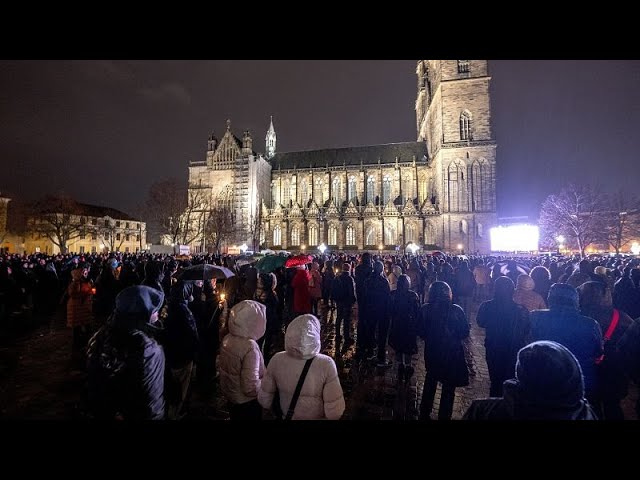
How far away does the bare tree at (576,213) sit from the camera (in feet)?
122

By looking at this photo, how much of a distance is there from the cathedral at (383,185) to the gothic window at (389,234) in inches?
5.4

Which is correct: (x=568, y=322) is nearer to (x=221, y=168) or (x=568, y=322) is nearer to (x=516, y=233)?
(x=516, y=233)

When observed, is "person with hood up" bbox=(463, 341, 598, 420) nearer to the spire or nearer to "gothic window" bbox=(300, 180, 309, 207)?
"gothic window" bbox=(300, 180, 309, 207)

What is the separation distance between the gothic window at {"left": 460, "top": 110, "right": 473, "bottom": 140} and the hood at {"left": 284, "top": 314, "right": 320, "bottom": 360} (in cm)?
4717

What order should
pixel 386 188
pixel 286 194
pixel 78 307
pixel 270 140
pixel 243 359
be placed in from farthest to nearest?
pixel 270 140 → pixel 286 194 → pixel 386 188 → pixel 78 307 → pixel 243 359

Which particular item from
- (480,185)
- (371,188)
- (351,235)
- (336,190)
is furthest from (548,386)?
(336,190)

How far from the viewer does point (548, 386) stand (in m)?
1.56

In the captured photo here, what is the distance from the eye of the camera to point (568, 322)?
11.2 ft

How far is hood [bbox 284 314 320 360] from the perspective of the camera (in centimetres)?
236

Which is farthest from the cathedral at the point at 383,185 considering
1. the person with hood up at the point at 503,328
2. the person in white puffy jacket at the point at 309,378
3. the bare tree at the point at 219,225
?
the person in white puffy jacket at the point at 309,378

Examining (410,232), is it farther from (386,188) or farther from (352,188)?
(352,188)

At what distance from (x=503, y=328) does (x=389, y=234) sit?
140 ft

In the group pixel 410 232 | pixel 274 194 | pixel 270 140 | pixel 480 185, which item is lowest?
pixel 410 232

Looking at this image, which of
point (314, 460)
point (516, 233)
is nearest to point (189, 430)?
point (314, 460)
